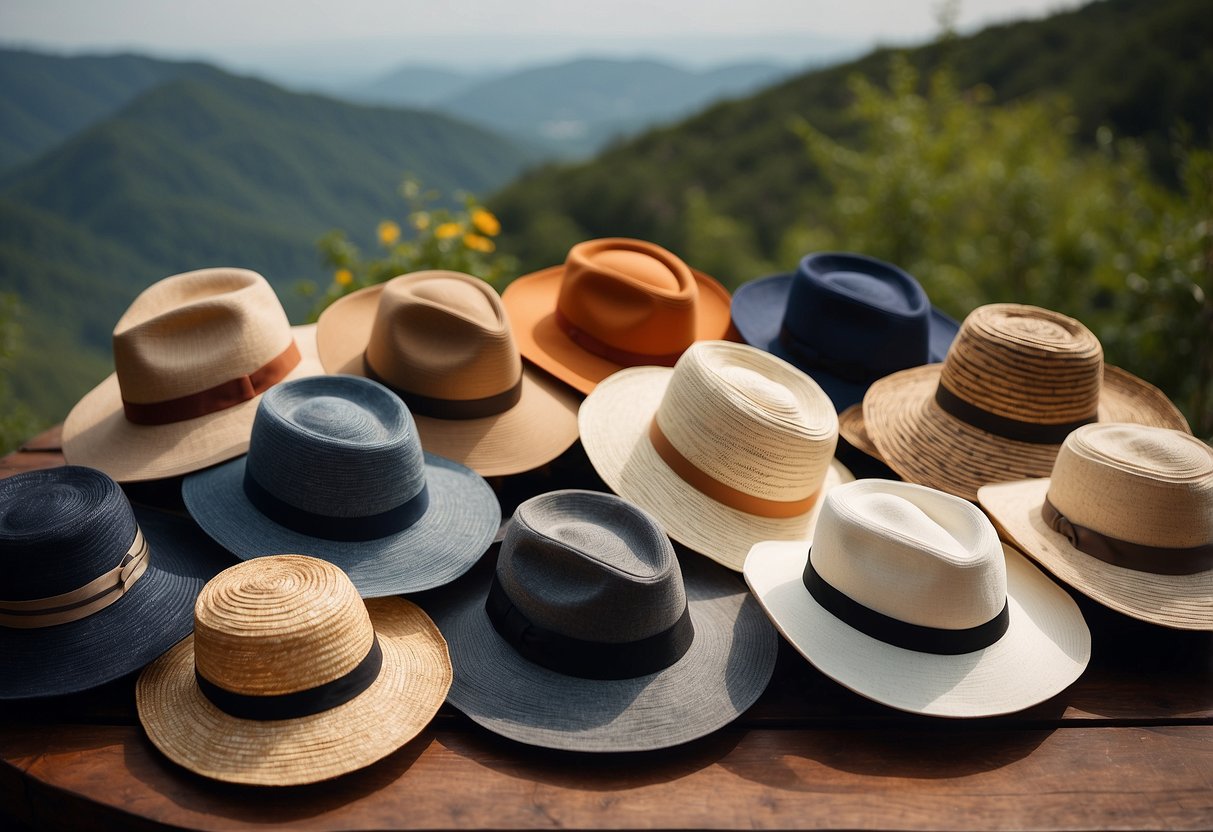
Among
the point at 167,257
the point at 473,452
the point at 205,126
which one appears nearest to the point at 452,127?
the point at 205,126

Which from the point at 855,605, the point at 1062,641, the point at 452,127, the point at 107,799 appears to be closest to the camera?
the point at 107,799

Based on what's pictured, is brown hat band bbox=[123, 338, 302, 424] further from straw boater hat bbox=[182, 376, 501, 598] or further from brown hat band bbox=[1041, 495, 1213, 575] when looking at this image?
brown hat band bbox=[1041, 495, 1213, 575]

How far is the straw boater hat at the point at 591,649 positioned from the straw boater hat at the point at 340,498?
26cm

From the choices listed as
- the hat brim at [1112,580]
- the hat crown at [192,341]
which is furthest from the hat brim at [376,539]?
the hat brim at [1112,580]

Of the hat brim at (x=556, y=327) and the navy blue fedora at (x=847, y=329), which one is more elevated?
the navy blue fedora at (x=847, y=329)

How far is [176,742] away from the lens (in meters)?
1.86

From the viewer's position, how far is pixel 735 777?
1984mm

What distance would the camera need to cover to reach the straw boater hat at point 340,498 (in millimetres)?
2217

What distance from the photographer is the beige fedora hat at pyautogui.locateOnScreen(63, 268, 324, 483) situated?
8.36ft

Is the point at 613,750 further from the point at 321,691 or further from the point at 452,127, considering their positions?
the point at 452,127

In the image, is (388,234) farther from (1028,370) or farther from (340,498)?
(1028,370)

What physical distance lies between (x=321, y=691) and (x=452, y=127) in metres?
80.8

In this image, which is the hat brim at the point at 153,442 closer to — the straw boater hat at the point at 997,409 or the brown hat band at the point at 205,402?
the brown hat band at the point at 205,402

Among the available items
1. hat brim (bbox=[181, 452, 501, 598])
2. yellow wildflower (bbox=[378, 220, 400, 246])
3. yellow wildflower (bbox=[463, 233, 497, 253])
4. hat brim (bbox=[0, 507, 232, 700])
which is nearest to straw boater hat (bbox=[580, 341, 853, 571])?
hat brim (bbox=[181, 452, 501, 598])
